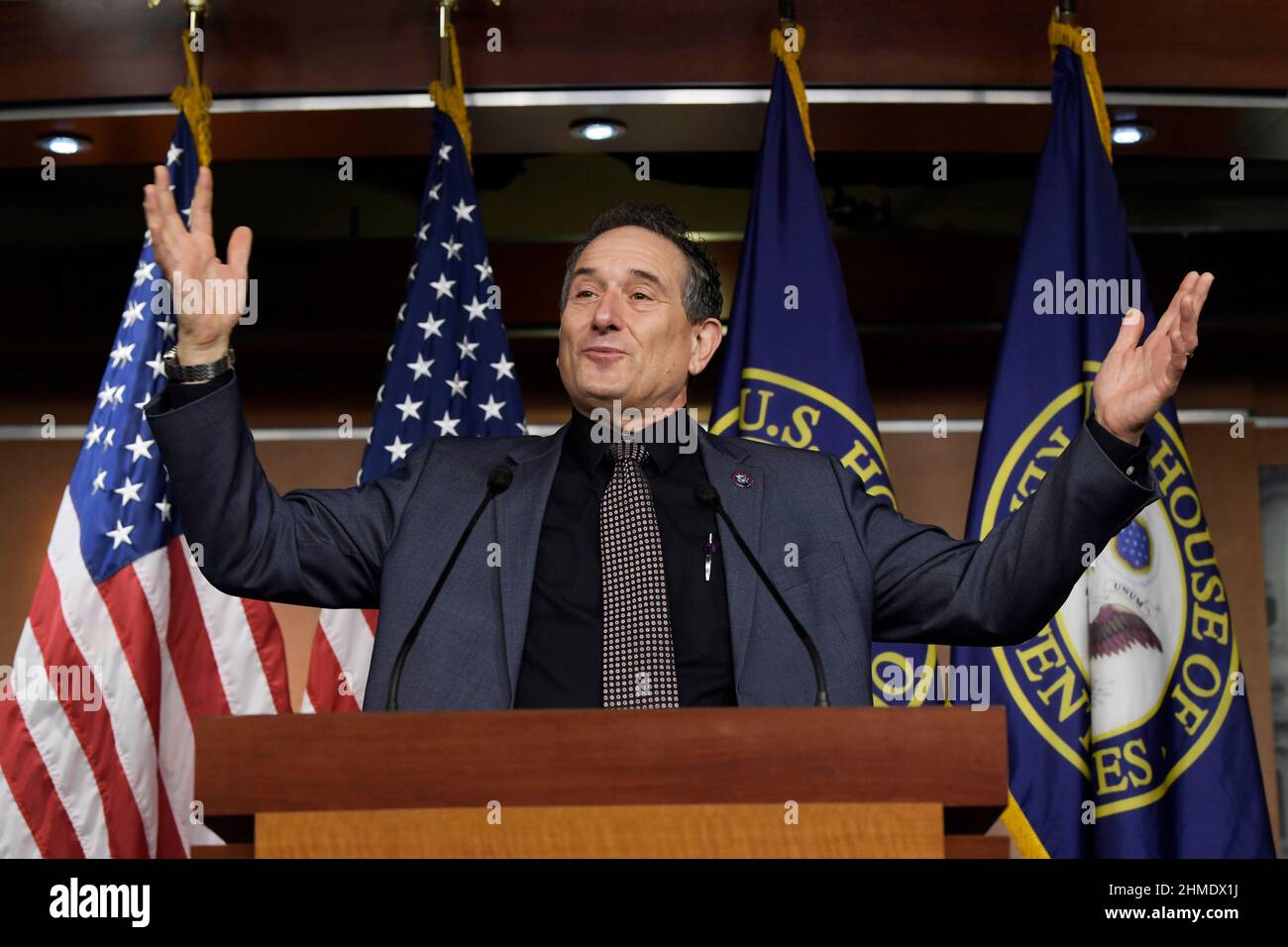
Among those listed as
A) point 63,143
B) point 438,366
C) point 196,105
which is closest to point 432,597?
point 438,366

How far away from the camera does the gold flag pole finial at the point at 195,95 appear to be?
11.8 ft

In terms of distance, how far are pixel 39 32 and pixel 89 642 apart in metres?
1.62

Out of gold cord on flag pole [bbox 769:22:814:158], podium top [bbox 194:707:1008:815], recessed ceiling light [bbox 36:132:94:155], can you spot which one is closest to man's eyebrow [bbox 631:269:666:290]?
gold cord on flag pole [bbox 769:22:814:158]

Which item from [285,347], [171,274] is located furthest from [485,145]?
[171,274]

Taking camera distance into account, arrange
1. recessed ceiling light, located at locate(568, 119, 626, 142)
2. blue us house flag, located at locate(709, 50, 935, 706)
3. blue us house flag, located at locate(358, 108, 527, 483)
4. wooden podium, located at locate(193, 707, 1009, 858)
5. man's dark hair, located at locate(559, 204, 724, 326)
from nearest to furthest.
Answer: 1. wooden podium, located at locate(193, 707, 1009, 858)
2. man's dark hair, located at locate(559, 204, 724, 326)
3. blue us house flag, located at locate(709, 50, 935, 706)
4. blue us house flag, located at locate(358, 108, 527, 483)
5. recessed ceiling light, located at locate(568, 119, 626, 142)

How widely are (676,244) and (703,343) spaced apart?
184mm

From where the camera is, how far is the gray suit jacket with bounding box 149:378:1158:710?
1.97m

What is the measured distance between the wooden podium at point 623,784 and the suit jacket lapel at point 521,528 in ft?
2.27

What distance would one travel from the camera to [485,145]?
12.9 ft

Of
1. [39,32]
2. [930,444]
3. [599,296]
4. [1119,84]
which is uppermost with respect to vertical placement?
[39,32]

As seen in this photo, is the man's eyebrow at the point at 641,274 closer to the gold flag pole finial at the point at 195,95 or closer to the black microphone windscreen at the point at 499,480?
the black microphone windscreen at the point at 499,480

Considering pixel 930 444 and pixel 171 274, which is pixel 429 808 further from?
pixel 930 444

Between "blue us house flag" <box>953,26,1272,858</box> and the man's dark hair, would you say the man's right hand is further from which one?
"blue us house flag" <box>953,26,1272,858</box>
